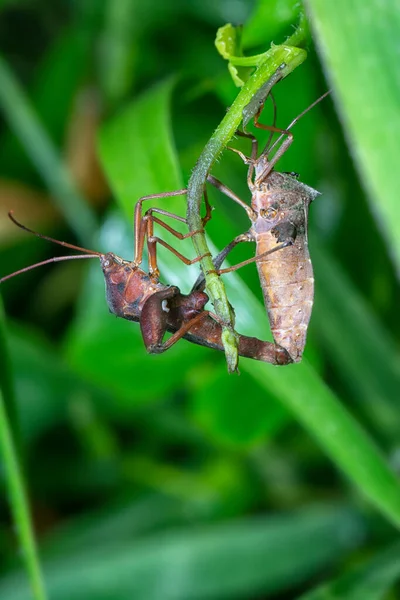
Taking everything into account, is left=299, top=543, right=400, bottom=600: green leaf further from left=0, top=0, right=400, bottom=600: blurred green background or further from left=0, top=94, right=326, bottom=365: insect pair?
left=0, top=94, right=326, bottom=365: insect pair

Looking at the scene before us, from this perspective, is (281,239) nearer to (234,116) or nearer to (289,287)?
(289,287)

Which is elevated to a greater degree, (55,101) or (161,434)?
(55,101)

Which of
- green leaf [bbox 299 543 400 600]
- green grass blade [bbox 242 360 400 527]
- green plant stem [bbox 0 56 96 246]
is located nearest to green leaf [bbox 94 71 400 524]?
green grass blade [bbox 242 360 400 527]

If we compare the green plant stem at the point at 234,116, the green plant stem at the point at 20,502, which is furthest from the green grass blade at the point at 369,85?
the green plant stem at the point at 20,502

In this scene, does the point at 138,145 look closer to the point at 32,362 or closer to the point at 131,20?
the point at 32,362

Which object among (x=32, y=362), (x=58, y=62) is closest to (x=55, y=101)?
(x=58, y=62)

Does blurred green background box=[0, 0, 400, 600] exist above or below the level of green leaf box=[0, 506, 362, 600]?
above

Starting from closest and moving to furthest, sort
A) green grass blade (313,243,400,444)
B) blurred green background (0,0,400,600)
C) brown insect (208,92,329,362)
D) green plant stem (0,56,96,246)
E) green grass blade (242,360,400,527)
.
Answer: brown insect (208,92,329,362), green grass blade (242,360,400,527), blurred green background (0,0,400,600), green grass blade (313,243,400,444), green plant stem (0,56,96,246)

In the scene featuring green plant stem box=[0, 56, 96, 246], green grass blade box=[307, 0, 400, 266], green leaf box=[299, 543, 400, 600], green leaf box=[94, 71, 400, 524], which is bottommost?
green leaf box=[299, 543, 400, 600]

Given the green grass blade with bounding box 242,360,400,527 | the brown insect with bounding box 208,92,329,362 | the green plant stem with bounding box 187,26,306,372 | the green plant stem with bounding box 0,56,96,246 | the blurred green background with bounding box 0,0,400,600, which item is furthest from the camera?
the green plant stem with bounding box 0,56,96,246
